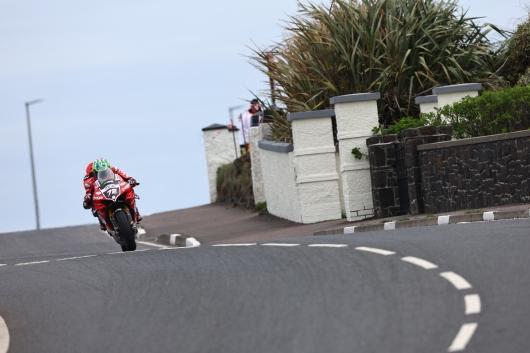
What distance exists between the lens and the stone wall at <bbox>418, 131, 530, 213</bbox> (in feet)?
80.2

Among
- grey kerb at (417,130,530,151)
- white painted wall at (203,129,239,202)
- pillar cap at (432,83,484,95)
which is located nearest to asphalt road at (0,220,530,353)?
grey kerb at (417,130,530,151)

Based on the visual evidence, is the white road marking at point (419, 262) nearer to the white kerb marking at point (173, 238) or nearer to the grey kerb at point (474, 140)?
the grey kerb at point (474, 140)

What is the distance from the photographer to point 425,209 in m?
26.3

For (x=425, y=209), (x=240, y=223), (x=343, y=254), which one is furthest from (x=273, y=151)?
(x=343, y=254)

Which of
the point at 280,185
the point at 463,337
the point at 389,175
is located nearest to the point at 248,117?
the point at 280,185

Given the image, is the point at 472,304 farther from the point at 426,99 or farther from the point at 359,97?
the point at 426,99

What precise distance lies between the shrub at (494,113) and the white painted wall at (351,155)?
1.96m

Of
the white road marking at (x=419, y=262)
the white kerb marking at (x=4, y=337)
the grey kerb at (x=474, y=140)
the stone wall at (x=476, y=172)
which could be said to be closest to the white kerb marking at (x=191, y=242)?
the stone wall at (x=476, y=172)

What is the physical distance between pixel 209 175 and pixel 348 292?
32.9 metres

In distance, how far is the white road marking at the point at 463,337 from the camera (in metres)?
10.0

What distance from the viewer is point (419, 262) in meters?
14.4

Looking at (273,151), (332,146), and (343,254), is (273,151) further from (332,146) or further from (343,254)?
(343,254)

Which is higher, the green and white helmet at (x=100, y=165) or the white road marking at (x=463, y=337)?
the green and white helmet at (x=100, y=165)

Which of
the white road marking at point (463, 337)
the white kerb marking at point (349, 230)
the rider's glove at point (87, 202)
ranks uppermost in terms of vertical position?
the rider's glove at point (87, 202)
